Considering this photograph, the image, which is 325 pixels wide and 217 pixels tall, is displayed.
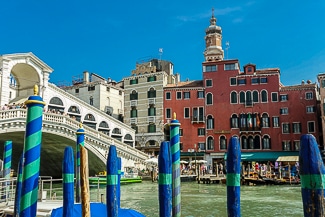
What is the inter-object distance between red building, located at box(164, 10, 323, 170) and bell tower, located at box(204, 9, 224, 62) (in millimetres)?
6444

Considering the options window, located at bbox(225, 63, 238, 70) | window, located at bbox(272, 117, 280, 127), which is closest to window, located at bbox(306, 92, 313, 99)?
window, located at bbox(272, 117, 280, 127)

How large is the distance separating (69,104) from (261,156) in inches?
568

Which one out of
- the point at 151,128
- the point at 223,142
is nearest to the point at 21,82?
the point at 151,128

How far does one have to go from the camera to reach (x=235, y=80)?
89.8 feet

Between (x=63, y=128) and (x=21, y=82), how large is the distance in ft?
20.5

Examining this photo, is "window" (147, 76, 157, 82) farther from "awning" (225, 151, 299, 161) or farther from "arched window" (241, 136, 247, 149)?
"awning" (225, 151, 299, 161)

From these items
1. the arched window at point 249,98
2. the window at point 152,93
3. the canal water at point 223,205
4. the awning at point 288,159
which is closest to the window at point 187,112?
the window at point 152,93

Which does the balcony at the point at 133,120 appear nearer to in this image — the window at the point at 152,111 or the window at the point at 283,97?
the window at the point at 152,111

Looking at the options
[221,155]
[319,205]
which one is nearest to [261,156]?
[221,155]

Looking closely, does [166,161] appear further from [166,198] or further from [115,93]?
[115,93]

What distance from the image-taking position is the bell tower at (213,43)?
113 ft

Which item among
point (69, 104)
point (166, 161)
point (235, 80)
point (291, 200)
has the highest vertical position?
point (235, 80)

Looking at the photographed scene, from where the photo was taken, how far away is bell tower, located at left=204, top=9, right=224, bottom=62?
34.4m

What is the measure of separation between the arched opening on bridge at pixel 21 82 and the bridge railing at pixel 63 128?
4615 millimetres
